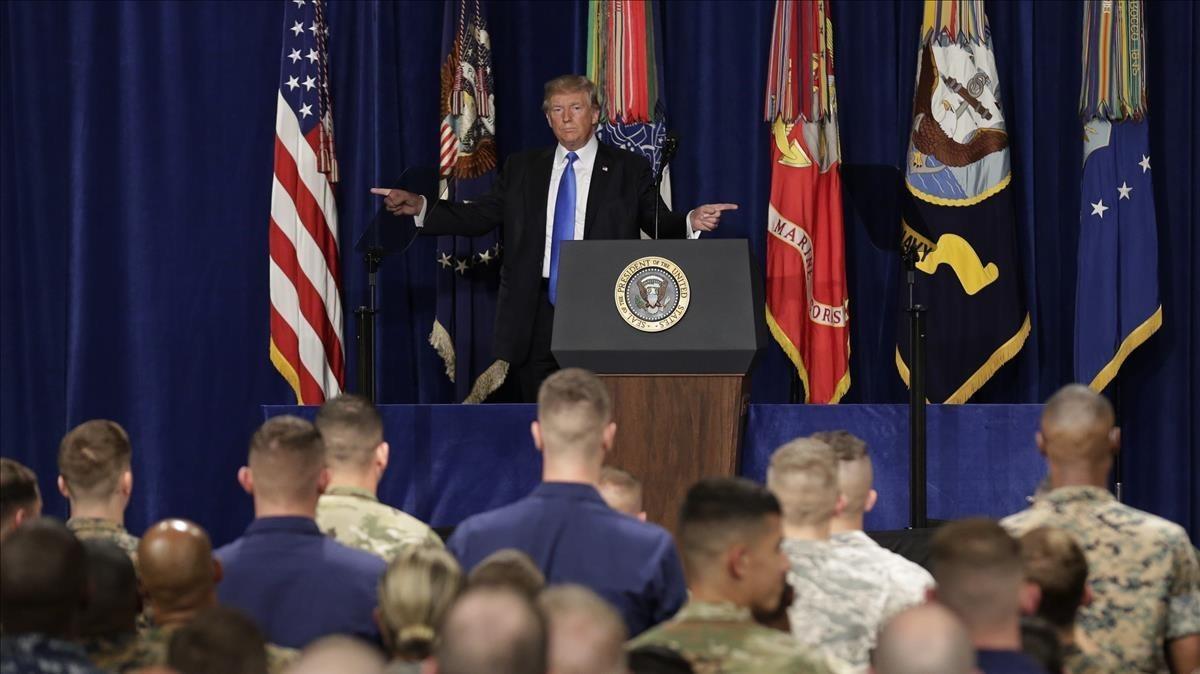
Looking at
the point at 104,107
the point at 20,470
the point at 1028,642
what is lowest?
the point at 1028,642

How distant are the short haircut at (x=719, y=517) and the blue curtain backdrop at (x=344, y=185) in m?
5.17

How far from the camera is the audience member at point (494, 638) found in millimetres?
1979

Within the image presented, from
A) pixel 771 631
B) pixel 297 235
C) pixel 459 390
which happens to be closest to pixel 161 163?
pixel 297 235

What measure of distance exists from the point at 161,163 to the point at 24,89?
0.81 m

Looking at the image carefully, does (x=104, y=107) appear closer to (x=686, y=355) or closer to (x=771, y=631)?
(x=686, y=355)

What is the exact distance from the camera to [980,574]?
2510 millimetres

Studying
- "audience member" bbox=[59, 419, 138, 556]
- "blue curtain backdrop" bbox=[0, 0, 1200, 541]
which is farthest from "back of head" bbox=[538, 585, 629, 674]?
"blue curtain backdrop" bbox=[0, 0, 1200, 541]

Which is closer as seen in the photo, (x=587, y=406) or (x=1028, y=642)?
(x=1028, y=642)

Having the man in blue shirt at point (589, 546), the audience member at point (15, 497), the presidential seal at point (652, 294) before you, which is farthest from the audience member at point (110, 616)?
the presidential seal at point (652, 294)

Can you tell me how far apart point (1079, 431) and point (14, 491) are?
2357 millimetres

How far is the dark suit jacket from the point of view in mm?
6539

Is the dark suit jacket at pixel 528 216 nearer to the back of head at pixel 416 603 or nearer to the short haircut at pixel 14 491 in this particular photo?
the short haircut at pixel 14 491

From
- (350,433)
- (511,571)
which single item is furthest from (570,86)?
(511,571)

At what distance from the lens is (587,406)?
10.9 ft
